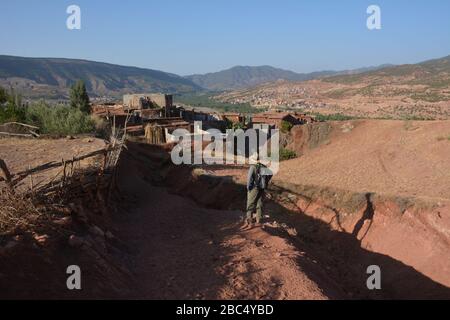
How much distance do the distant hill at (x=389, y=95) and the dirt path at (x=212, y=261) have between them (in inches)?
1325

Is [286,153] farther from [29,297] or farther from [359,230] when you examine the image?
[29,297]

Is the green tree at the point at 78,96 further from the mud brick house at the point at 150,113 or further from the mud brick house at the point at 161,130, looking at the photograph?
the mud brick house at the point at 161,130

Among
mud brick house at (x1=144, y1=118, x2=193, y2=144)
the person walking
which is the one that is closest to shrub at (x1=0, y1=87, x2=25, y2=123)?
mud brick house at (x1=144, y1=118, x2=193, y2=144)

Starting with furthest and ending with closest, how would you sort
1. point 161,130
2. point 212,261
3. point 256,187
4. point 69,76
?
point 69,76, point 161,130, point 256,187, point 212,261

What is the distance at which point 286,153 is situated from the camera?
17.3 m

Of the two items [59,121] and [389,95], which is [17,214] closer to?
[59,121]

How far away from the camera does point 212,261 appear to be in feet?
19.1

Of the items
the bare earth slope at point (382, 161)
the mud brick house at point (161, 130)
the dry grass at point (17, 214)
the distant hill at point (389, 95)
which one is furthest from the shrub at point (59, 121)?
the distant hill at point (389, 95)

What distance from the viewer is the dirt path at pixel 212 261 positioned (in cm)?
504

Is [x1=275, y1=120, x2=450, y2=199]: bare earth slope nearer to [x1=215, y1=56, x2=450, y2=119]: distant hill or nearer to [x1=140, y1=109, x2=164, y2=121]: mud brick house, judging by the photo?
[x1=140, y1=109, x2=164, y2=121]: mud brick house

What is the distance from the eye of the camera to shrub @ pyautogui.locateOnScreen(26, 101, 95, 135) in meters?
14.9

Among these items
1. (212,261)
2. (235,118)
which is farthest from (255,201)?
(235,118)

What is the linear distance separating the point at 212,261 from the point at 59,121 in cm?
1116
